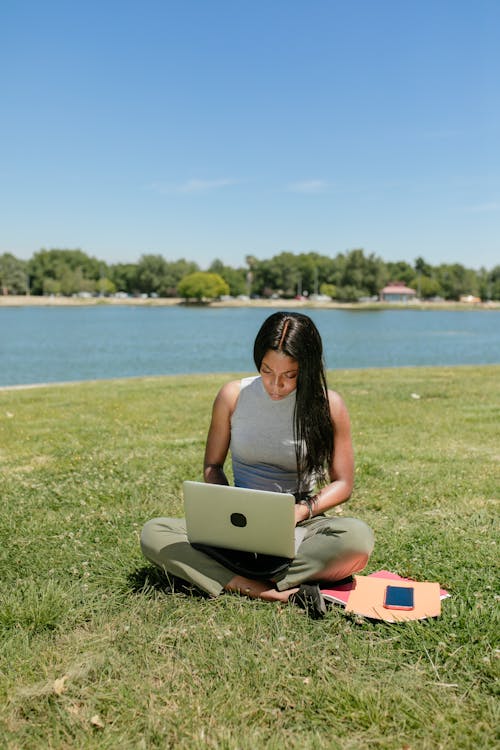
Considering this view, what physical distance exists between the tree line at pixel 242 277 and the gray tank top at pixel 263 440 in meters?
134

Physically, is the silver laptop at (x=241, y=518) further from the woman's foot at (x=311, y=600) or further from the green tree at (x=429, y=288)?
the green tree at (x=429, y=288)

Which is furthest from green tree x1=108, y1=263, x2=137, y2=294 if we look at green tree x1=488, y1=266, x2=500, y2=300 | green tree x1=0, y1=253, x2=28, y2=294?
green tree x1=488, y1=266, x2=500, y2=300

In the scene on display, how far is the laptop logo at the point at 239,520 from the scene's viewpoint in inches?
135

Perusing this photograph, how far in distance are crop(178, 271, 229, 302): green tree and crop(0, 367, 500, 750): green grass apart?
13855cm

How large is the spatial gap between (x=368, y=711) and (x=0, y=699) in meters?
1.48

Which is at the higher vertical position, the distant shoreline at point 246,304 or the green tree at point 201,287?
the green tree at point 201,287

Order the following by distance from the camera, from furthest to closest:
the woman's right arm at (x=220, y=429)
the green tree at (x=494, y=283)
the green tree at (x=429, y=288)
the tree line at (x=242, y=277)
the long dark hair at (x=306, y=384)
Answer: the green tree at (x=429, y=288) → the green tree at (x=494, y=283) → the tree line at (x=242, y=277) → the woman's right arm at (x=220, y=429) → the long dark hair at (x=306, y=384)

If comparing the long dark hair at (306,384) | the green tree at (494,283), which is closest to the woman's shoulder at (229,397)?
the long dark hair at (306,384)

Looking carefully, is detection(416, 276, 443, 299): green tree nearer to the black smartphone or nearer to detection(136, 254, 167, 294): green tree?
detection(136, 254, 167, 294): green tree

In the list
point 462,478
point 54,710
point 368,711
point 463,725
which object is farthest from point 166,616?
point 462,478

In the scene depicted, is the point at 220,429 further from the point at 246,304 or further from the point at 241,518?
the point at 246,304

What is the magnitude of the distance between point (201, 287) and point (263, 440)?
14135cm

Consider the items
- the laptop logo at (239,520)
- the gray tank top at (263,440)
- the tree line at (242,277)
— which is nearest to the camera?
the laptop logo at (239,520)

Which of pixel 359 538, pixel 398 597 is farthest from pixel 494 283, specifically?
pixel 398 597
